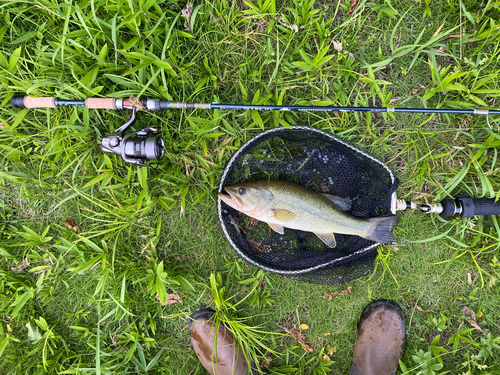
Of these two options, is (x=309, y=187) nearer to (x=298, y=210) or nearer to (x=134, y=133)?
(x=298, y=210)

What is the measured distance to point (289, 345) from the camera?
2.78 m

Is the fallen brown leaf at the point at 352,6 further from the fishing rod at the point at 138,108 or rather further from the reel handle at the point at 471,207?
the reel handle at the point at 471,207

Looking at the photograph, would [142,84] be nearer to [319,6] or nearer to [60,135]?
[60,135]

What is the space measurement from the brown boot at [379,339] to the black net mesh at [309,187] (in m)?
0.52

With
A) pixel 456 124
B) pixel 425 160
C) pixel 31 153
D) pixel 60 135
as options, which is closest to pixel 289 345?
pixel 425 160

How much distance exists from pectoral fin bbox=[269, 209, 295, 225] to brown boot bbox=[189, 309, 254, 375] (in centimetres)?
121

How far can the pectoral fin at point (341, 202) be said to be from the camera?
2.40m

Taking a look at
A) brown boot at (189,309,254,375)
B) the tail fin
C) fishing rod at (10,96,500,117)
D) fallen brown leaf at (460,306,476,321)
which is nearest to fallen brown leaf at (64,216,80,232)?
fishing rod at (10,96,500,117)

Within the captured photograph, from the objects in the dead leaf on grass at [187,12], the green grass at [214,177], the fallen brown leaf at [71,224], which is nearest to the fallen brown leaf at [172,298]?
the green grass at [214,177]

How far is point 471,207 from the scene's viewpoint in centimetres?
235

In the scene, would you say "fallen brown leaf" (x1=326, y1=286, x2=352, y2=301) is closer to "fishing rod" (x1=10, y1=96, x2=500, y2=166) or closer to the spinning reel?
"fishing rod" (x1=10, y1=96, x2=500, y2=166)

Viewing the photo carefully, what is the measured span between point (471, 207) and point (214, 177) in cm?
228

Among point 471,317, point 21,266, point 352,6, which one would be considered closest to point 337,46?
point 352,6

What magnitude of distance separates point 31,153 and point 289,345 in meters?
3.15
